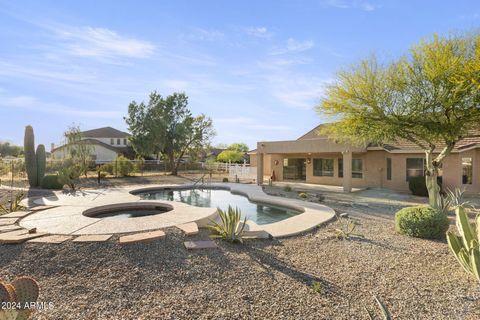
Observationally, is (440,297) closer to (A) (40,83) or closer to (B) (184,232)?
(B) (184,232)

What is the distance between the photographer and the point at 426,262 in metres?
5.84

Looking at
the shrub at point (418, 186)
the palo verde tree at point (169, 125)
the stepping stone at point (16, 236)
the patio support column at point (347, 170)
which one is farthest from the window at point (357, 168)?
the stepping stone at point (16, 236)

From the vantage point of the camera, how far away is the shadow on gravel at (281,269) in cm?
477

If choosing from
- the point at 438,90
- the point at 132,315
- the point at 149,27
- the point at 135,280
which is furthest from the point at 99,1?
the point at 438,90

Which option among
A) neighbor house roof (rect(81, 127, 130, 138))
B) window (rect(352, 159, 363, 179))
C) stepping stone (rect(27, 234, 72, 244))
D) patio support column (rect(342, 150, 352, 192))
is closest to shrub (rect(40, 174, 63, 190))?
stepping stone (rect(27, 234, 72, 244))

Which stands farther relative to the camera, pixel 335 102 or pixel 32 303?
pixel 335 102

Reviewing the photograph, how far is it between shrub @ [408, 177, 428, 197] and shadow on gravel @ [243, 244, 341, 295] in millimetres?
13419

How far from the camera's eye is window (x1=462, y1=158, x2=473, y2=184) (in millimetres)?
15455

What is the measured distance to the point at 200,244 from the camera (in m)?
6.39

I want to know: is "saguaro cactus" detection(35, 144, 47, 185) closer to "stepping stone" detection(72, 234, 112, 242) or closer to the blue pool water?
the blue pool water

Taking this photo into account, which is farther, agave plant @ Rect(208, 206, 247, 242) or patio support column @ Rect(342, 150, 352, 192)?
patio support column @ Rect(342, 150, 352, 192)

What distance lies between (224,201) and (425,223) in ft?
33.4

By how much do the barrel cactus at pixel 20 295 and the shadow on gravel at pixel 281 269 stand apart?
11.8ft

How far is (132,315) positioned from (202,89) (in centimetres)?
1574
